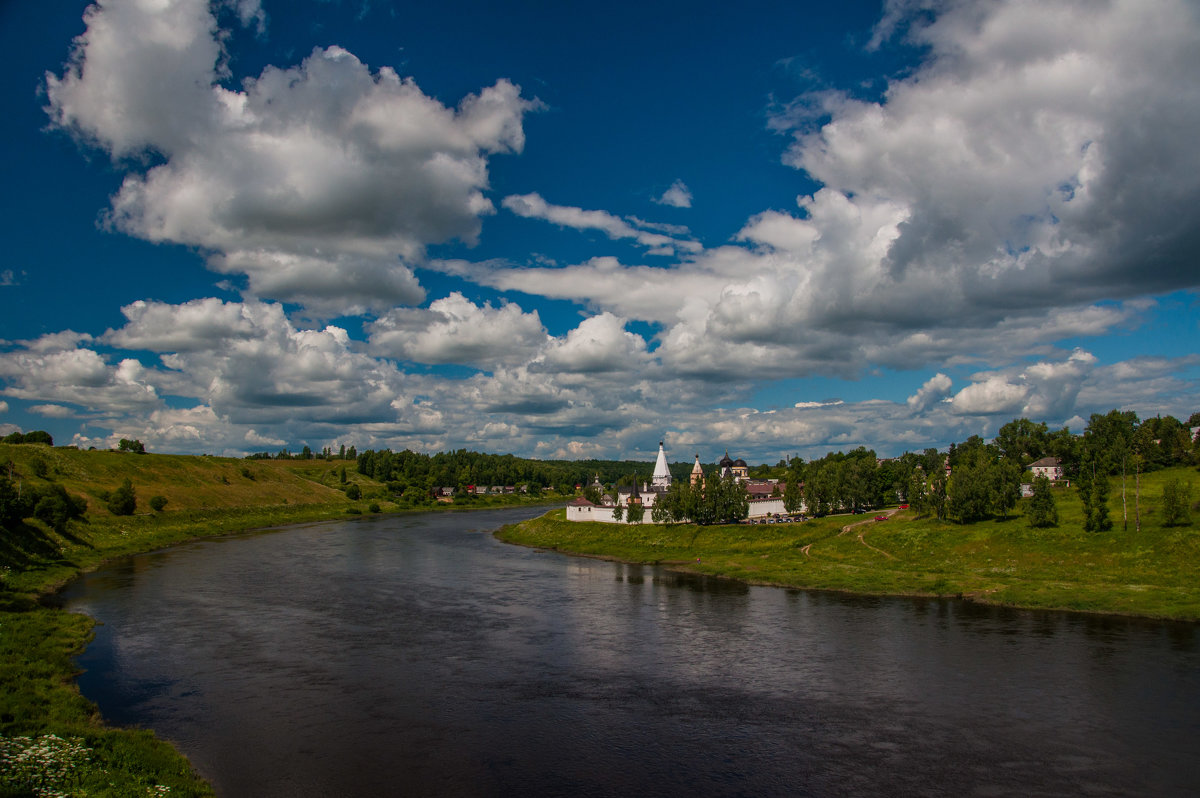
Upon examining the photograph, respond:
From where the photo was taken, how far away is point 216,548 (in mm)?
73188

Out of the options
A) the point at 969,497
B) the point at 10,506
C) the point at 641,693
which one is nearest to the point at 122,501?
the point at 10,506

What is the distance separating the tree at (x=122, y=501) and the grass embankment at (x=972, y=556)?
54.6 m

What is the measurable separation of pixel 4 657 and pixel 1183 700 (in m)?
45.4

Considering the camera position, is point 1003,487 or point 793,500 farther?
point 793,500

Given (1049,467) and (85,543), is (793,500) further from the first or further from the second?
(85,543)

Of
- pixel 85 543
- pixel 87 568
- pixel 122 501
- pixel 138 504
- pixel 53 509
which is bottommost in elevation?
pixel 87 568

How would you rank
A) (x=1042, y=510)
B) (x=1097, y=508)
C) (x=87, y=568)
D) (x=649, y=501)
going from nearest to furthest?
(x=1097, y=508) < (x=87, y=568) < (x=1042, y=510) < (x=649, y=501)

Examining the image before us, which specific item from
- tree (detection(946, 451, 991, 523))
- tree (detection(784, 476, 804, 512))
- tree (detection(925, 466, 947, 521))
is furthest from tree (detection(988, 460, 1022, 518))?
tree (detection(784, 476, 804, 512))

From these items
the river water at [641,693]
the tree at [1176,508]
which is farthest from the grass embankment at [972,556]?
the river water at [641,693]

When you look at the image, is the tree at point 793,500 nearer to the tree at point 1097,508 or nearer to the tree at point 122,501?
the tree at point 1097,508

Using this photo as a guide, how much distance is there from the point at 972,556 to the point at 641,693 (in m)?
41.1

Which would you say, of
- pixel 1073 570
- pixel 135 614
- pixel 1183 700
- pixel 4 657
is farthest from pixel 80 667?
pixel 1073 570

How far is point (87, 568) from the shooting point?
5500cm

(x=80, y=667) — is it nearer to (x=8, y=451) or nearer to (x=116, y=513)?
(x=116, y=513)
